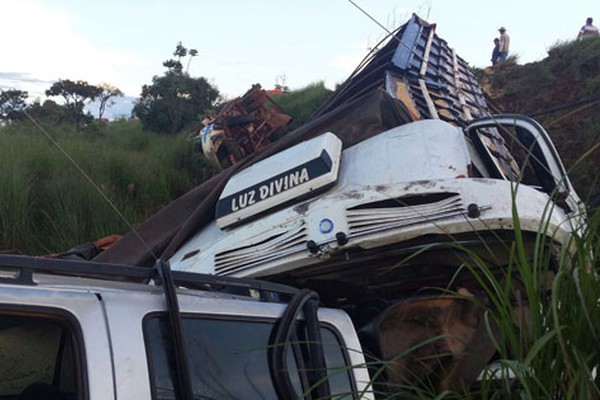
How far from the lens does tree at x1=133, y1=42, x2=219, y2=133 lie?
1416 centimetres

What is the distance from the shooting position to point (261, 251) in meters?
3.72

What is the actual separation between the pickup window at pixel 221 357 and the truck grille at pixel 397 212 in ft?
4.21

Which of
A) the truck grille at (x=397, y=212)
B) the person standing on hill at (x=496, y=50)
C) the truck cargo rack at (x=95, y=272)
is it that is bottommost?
the truck cargo rack at (x=95, y=272)

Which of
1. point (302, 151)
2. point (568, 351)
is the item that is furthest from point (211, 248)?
point (568, 351)

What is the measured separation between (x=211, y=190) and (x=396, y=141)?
1.24 m

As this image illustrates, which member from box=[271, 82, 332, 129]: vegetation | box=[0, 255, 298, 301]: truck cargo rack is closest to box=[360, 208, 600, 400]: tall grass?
box=[0, 255, 298, 301]: truck cargo rack

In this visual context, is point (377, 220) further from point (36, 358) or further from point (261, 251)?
point (36, 358)

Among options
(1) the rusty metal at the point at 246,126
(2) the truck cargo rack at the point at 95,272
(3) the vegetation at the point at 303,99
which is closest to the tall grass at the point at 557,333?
(2) the truck cargo rack at the point at 95,272

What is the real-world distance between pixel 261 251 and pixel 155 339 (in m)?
1.78

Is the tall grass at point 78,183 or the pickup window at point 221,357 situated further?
the tall grass at point 78,183

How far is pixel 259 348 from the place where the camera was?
209cm

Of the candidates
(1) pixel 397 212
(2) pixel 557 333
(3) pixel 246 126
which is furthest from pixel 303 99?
(2) pixel 557 333

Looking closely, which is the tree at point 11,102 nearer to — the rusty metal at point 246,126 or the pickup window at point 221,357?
the pickup window at point 221,357

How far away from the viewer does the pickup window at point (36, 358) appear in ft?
6.46
